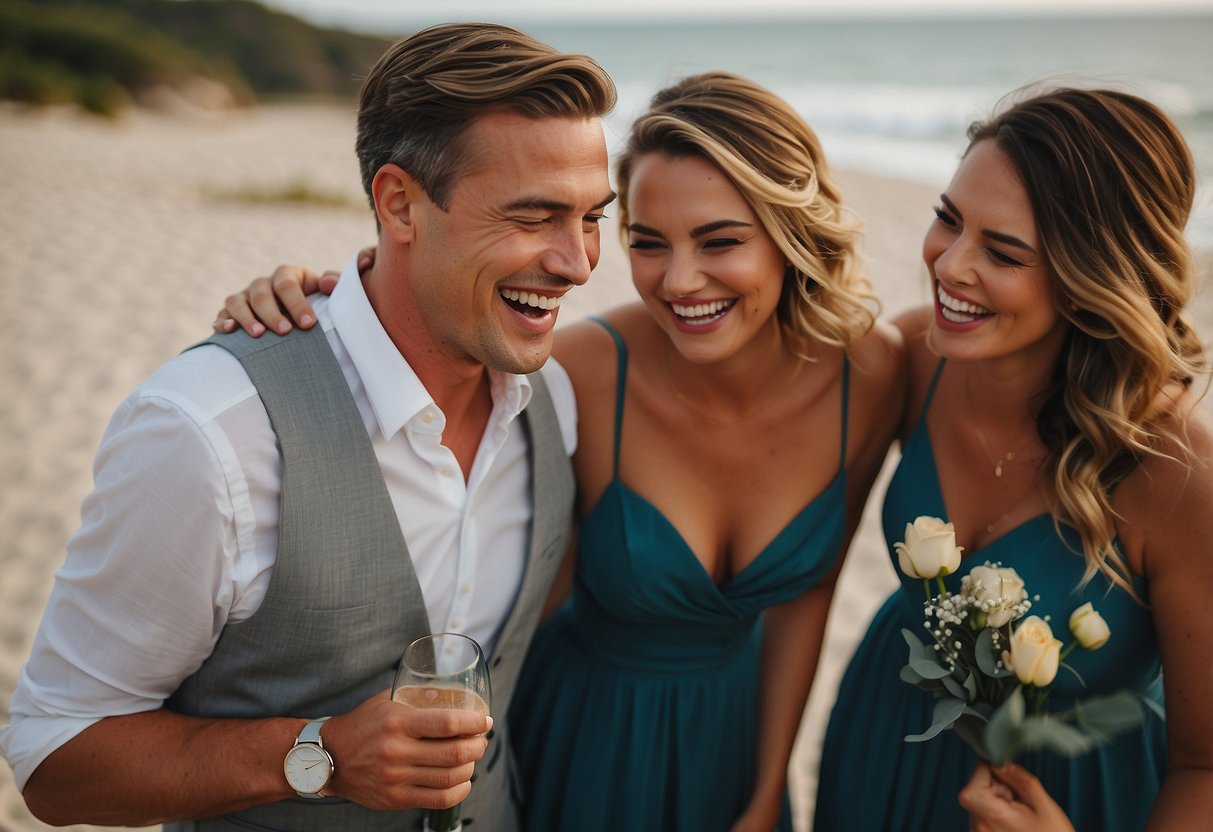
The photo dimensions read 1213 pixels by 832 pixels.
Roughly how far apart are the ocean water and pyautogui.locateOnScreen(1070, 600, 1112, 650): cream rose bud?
53.9 inches

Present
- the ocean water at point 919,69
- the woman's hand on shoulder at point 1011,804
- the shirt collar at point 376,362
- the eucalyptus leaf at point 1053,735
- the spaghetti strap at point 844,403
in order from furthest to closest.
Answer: the ocean water at point 919,69, the spaghetti strap at point 844,403, the shirt collar at point 376,362, the woman's hand on shoulder at point 1011,804, the eucalyptus leaf at point 1053,735

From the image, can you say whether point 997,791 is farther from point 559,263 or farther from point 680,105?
point 680,105

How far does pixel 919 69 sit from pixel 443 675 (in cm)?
5362

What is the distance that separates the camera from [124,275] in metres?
9.29

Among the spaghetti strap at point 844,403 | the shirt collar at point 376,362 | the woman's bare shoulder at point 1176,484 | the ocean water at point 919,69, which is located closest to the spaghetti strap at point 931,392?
the spaghetti strap at point 844,403

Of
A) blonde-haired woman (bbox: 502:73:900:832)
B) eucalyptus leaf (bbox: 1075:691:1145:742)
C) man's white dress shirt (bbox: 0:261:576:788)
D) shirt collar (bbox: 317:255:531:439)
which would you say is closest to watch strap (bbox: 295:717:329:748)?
man's white dress shirt (bbox: 0:261:576:788)

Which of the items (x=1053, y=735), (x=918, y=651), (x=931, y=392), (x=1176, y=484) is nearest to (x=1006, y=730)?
(x=1053, y=735)

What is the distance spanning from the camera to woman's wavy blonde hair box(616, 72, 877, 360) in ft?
8.54

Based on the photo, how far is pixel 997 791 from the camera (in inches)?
77.1

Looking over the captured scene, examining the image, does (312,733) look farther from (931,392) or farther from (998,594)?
(931,392)

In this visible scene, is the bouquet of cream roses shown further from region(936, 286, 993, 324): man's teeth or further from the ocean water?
the ocean water

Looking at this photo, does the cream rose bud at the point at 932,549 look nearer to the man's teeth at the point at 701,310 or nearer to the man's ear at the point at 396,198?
the man's teeth at the point at 701,310

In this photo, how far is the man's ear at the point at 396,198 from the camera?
2.09 m

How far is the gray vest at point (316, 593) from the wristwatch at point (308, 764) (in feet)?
0.12
